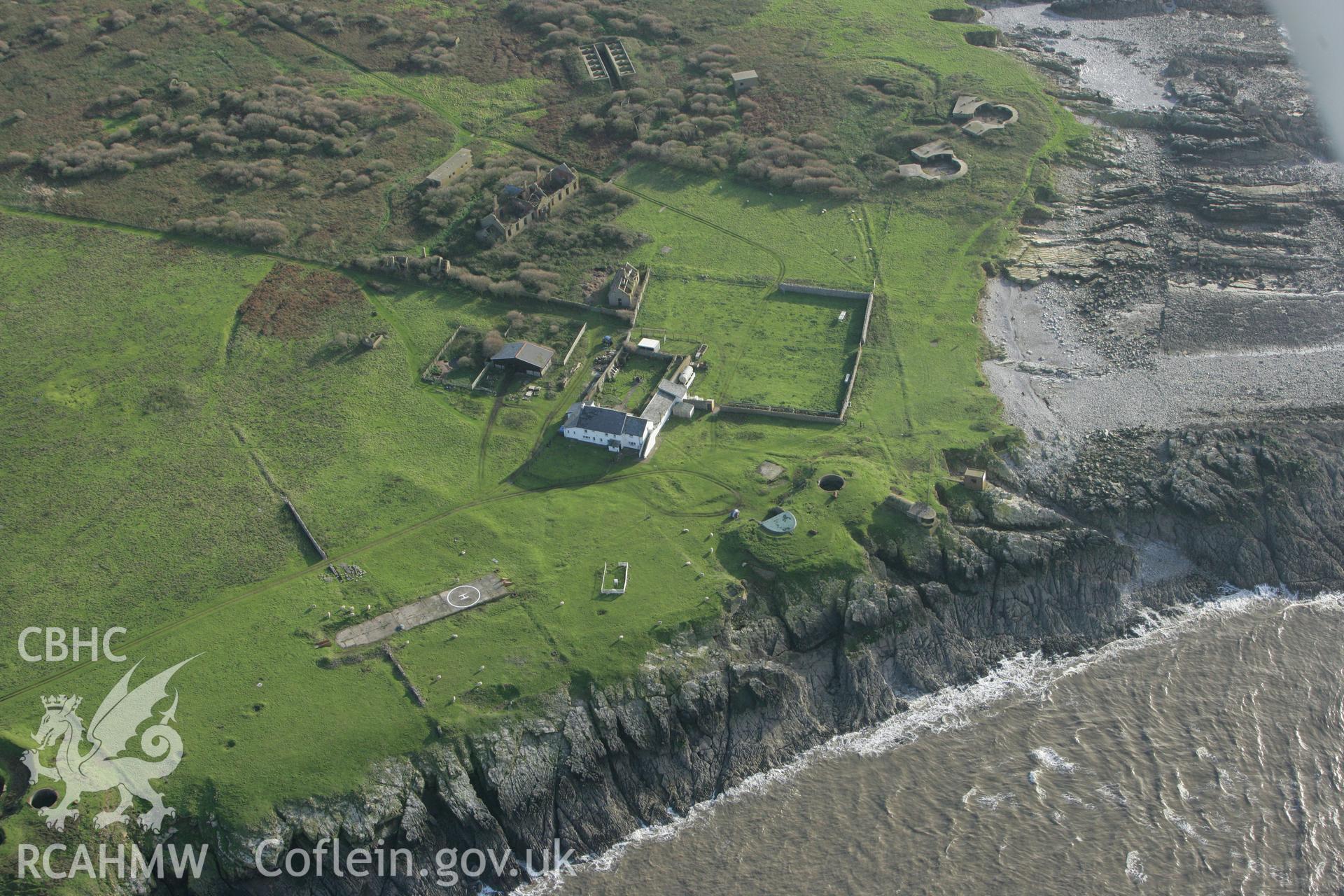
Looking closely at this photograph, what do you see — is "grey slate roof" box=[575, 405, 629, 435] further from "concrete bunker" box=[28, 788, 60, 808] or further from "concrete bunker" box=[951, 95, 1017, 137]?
"concrete bunker" box=[951, 95, 1017, 137]

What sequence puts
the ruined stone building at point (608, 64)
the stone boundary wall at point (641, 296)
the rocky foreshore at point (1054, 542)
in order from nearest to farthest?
the rocky foreshore at point (1054, 542)
the stone boundary wall at point (641, 296)
the ruined stone building at point (608, 64)

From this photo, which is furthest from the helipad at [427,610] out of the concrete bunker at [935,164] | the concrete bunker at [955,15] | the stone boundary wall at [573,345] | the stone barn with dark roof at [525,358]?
the concrete bunker at [955,15]

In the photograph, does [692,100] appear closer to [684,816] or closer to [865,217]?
[865,217]

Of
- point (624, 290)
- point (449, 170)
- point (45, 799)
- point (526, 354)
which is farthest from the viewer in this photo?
point (449, 170)

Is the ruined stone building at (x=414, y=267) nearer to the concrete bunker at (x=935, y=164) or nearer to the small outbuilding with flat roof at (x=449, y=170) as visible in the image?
the small outbuilding with flat roof at (x=449, y=170)

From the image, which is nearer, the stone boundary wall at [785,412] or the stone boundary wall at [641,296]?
the stone boundary wall at [785,412]

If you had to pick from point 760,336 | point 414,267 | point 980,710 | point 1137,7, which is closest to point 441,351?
point 414,267

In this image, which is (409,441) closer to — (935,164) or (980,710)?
(980,710)
